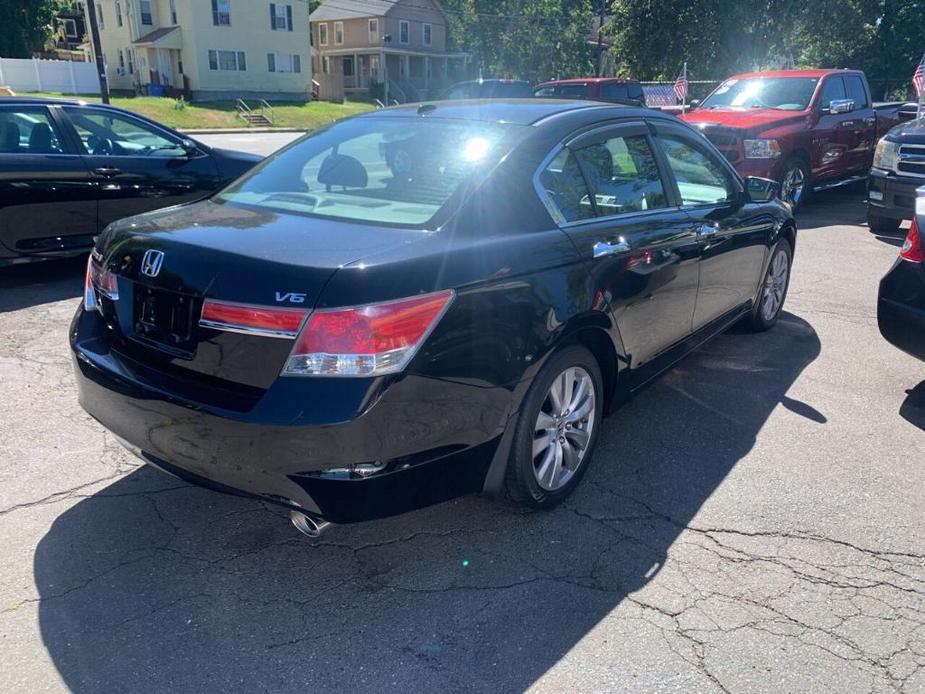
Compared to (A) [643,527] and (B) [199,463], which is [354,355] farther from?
(A) [643,527]

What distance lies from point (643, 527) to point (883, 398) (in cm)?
242

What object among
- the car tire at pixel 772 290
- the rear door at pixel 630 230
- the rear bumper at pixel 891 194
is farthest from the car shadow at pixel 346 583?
the rear bumper at pixel 891 194

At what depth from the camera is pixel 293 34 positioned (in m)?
46.8

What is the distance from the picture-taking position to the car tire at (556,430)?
10.2ft

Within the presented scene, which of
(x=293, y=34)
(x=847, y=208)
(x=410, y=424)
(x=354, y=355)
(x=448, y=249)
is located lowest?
(x=847, y=208)

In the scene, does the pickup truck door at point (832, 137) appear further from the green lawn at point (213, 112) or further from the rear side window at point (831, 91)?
the green lawn at point (213, 112)

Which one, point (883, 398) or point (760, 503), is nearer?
point (760, 503)

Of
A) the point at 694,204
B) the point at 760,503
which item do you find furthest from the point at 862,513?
the point at 694,204

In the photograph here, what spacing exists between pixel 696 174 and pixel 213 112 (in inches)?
1508

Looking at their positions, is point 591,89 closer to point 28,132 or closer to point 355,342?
point 28,132

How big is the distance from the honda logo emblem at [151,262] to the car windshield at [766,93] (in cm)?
1035

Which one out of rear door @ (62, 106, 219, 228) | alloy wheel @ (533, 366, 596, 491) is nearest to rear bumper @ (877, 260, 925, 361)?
alloy wheel @ (533, 366, 596, 491)

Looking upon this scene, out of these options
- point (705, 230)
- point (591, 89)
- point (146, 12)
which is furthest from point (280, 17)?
point (705, 230)

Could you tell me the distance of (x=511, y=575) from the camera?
9.82 feet
